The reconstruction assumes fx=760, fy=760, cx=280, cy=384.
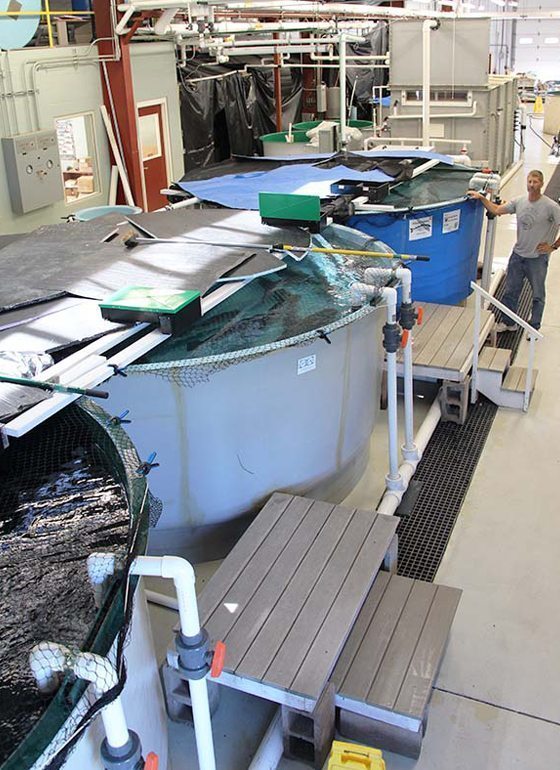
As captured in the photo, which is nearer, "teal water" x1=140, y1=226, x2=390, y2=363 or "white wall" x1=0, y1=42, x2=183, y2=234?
"teal water" x1=140, y1=226, x2=390, y2=363

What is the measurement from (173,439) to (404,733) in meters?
1.68

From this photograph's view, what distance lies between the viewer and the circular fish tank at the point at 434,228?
6.30 meters

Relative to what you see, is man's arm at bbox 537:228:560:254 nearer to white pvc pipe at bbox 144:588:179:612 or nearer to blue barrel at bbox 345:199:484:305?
blue barrel at bbox 345:199:484:305

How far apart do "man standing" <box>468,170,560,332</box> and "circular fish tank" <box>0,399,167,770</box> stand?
453cm

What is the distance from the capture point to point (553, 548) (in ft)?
13.5

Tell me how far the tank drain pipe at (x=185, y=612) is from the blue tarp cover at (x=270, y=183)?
3831 millimetres

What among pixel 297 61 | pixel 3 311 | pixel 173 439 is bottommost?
pixel 173 439

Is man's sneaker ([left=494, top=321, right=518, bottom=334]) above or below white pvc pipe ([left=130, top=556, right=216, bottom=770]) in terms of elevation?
below

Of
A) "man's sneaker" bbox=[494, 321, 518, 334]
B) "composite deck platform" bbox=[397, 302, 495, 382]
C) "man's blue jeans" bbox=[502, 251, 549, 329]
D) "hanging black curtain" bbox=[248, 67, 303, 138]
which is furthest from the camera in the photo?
"hanging black curtain" bbox=[248, 67, 303, 138]

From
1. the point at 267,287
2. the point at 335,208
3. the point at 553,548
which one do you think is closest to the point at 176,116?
the point at 335,208

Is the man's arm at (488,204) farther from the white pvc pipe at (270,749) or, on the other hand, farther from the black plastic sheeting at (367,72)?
the black plastic sheeting at (367,72)

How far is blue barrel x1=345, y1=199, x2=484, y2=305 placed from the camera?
6.30m

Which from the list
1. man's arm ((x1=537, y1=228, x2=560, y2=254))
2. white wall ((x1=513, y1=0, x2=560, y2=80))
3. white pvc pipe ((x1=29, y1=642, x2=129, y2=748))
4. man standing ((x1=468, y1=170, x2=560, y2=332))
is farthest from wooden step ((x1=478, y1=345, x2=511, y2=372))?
white wall ((x1=513, y1=0, x2=560, y2=80))

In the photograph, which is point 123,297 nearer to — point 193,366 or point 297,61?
point 193,366
